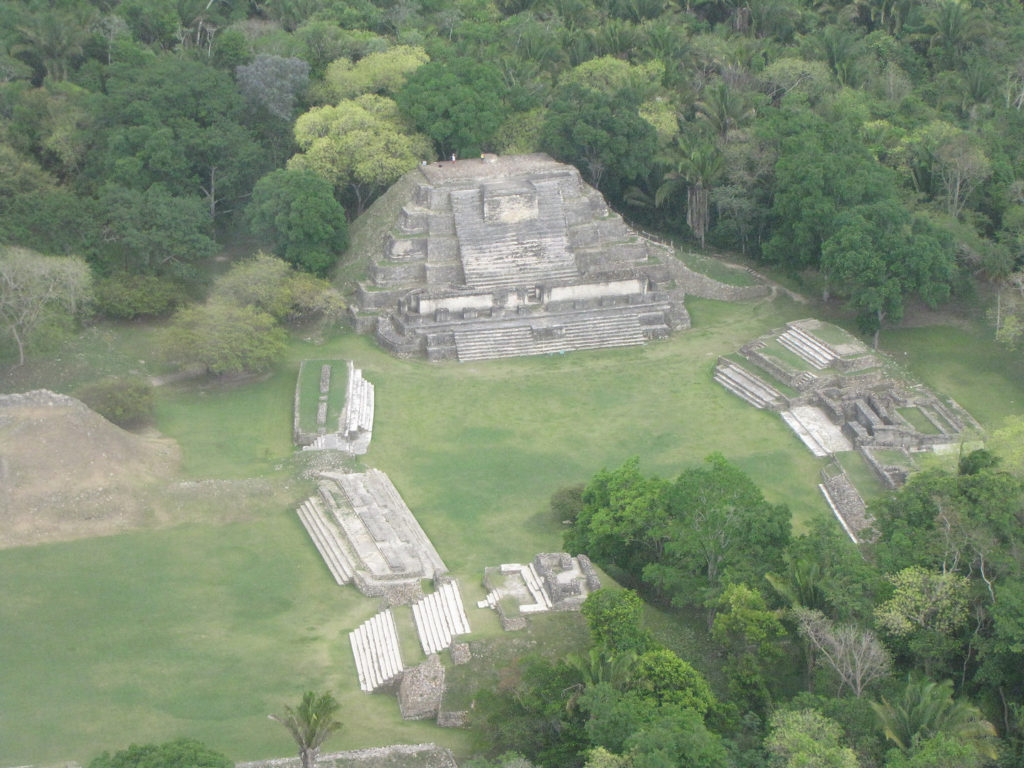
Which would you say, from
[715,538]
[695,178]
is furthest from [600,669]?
[695,178]

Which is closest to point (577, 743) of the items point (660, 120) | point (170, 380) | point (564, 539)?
point (564, 539)

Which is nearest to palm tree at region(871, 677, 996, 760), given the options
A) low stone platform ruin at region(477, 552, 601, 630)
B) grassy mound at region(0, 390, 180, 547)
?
low stone platform ruin at region(477, 552, 601, 630)

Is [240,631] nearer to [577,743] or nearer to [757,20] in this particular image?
[577,743]

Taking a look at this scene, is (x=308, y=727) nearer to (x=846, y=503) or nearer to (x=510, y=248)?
(x=846, y=503)

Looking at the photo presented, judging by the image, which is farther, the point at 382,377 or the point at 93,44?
the point at 93,44

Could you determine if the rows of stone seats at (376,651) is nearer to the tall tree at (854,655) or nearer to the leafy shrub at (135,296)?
the tall tree at (854,655)

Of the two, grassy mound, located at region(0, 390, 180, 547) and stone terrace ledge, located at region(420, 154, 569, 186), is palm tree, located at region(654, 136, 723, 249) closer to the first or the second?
stone terrace ledge, located at region(420, 154, 569, 186)
